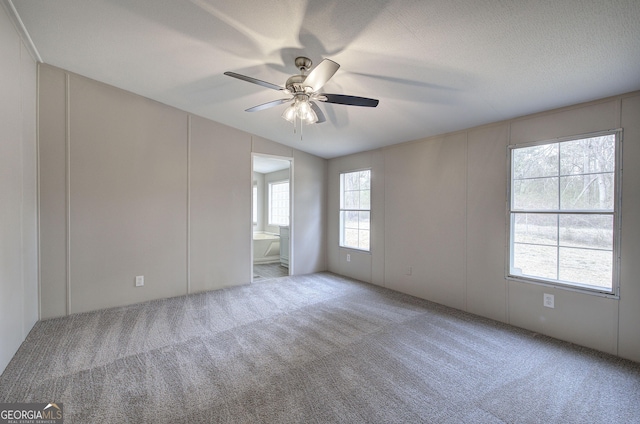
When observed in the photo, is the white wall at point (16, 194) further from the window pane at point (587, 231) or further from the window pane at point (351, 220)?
the window pane at point (587, 231)

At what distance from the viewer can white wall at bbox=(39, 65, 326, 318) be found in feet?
10.6

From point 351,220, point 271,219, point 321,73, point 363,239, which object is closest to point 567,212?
point 321,73

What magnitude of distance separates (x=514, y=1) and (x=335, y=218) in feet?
13.9

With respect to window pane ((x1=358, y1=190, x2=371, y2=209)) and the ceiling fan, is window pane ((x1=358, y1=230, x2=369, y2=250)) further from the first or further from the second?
the ceiling fan

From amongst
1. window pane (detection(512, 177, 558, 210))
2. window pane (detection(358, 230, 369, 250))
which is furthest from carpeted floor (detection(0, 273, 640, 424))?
window pane (detection(358, 230, 369, 250))

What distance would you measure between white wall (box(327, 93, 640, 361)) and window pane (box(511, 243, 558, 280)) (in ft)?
0.47

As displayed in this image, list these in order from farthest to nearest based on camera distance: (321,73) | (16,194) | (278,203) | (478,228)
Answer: (278,203)
(478,228)
(16,194)
(321,73)

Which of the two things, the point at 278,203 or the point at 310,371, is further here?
the point at 278,203

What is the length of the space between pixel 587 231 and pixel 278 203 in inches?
243

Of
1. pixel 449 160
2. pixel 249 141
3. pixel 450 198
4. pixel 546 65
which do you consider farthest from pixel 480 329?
pixel 249 141

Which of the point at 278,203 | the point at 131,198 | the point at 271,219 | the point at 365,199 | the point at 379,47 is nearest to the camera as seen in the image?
the point at 379,47

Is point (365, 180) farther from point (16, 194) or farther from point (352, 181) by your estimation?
point (16, 194)

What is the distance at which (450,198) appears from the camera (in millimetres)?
3732

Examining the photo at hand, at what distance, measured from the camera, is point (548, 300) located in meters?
2.90
